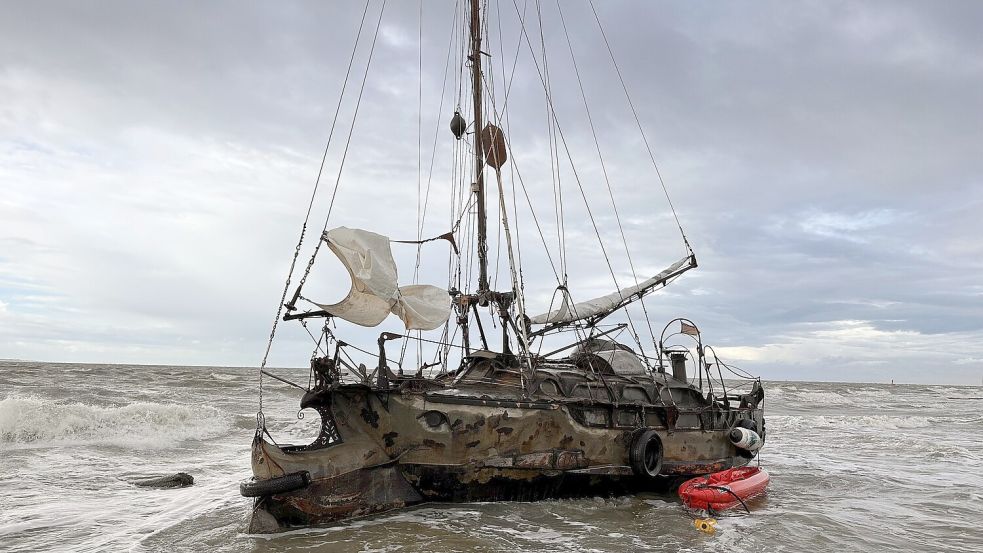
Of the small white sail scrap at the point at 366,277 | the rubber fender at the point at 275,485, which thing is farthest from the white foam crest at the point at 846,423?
the rubber fender at the point at 275,485

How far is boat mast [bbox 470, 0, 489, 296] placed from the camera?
1573 cm

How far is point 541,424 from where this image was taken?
1197 centimetres

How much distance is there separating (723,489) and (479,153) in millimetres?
9518

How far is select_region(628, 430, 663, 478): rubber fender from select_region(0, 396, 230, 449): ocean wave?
51.7 ft

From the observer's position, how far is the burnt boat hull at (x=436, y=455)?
1027 cm

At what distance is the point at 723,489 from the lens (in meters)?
12.5

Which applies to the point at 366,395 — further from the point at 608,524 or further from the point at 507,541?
the point at 608,524

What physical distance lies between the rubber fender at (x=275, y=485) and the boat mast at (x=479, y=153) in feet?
21.9

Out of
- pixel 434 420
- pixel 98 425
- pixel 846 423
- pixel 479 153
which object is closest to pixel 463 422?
pixel 434 420

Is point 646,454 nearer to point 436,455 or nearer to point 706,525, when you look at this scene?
point 706,525

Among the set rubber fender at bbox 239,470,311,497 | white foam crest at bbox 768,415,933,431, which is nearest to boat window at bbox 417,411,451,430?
rubber fender at bbox 239,470,311,497

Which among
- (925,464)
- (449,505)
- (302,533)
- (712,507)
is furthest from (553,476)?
(925,464)

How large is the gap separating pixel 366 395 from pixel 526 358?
344cm

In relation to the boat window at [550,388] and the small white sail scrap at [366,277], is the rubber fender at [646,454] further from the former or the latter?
the small white sail scrap at [366,277]
